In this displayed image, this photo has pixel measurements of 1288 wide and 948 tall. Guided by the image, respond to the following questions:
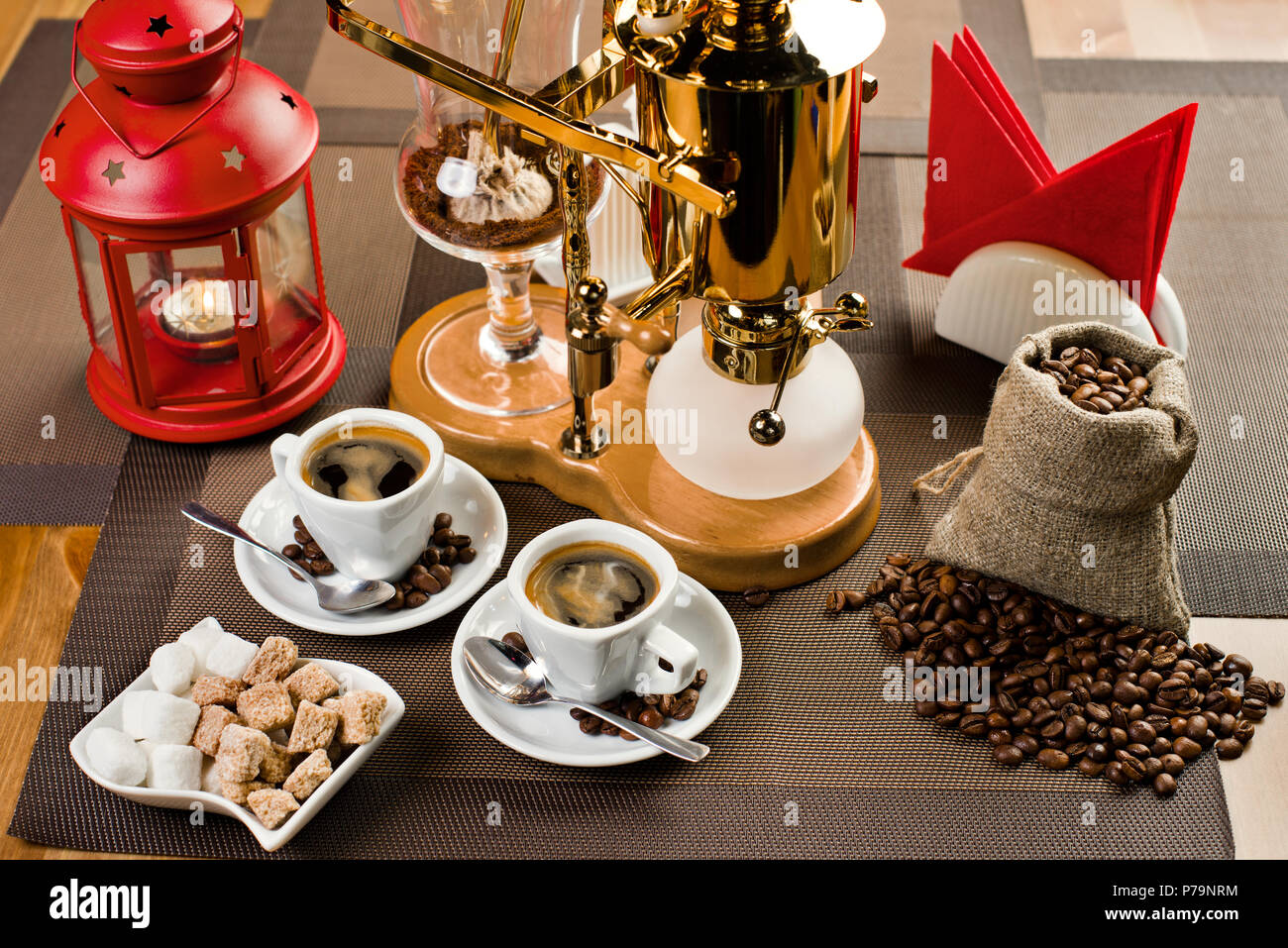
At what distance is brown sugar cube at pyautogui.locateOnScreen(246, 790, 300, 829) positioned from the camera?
2.97ft

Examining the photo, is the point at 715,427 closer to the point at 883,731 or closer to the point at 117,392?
the point at 883,731

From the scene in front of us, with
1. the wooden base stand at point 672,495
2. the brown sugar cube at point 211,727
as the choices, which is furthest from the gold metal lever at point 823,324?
the brown sugar cube at point 211,727

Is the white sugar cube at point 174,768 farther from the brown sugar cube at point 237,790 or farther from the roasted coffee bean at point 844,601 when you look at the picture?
the roasted coffee bean at point 844,601

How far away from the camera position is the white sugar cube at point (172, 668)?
1001 mm

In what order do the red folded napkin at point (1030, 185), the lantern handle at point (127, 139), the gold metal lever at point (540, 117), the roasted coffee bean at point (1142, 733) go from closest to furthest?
the gold metal lever at point (540, 117) → the roasted coffee bean at point (1142, 733) → the lantern handle at point (127, 139) → the red folded napkin at point (1030, 185)

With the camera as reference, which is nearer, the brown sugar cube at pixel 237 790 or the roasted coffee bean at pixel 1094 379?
the brown sugar cube at pixel 237 790

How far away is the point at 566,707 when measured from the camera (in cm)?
101

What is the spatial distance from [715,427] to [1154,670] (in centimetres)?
42

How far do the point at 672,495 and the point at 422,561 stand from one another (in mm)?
233

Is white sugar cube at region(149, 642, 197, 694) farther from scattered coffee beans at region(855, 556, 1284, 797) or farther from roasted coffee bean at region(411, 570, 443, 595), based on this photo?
scattered coffee beans at region(855, 556, 1284, 797)

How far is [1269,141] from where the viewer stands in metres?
1.67

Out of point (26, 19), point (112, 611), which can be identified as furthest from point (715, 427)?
point (26, 19)

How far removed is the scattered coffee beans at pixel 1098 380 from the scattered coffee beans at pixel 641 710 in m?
0.39

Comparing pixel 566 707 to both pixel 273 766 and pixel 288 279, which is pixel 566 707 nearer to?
pixel 273 766
